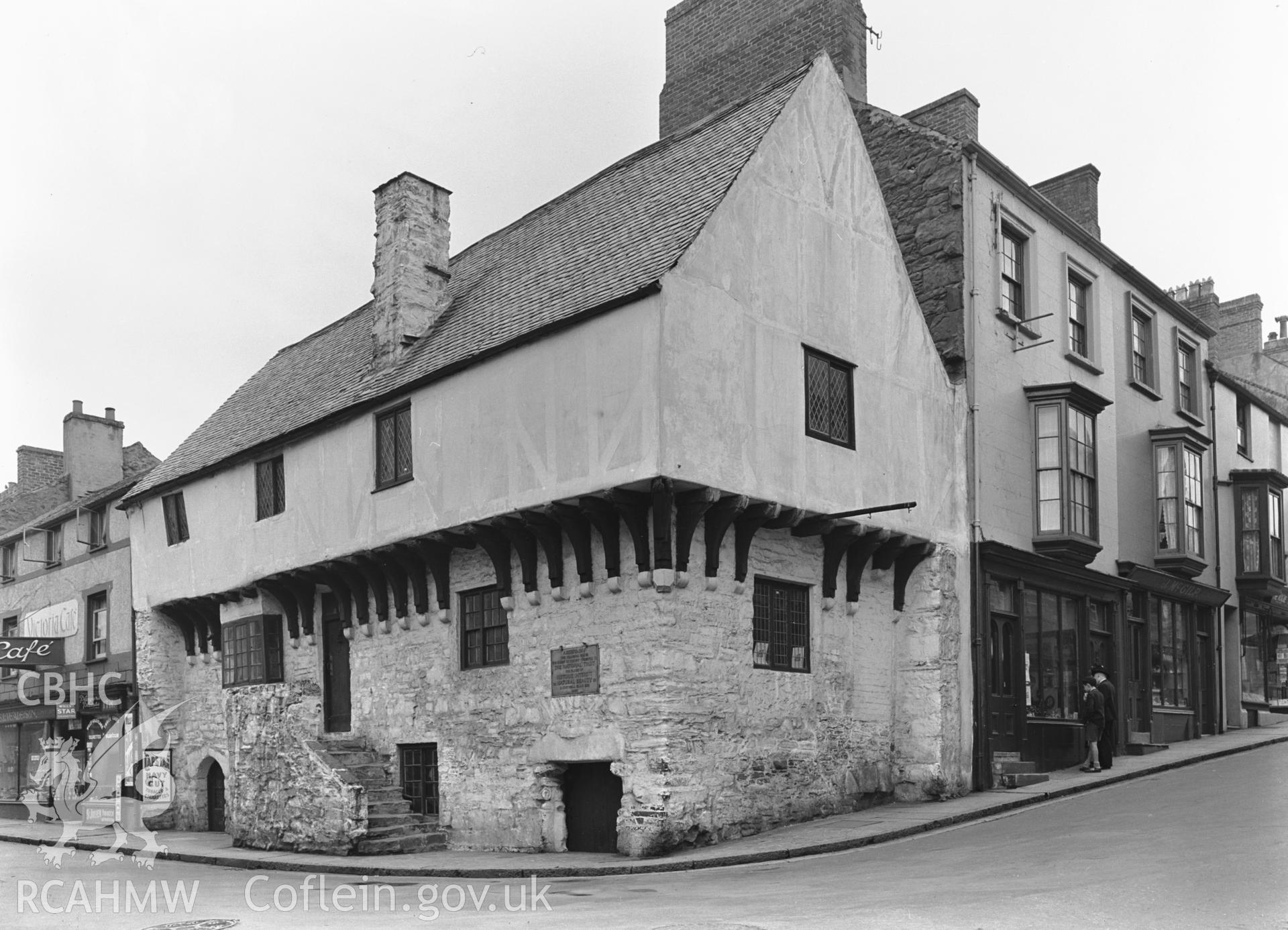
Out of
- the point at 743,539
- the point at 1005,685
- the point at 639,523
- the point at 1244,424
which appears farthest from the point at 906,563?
the point at 1244,424

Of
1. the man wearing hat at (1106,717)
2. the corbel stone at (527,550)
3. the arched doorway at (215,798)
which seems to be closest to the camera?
the corbel stone at (527,550)

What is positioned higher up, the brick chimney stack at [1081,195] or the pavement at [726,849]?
the brick chimney stack at [1081,195]

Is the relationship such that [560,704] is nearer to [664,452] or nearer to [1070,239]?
[664,452]

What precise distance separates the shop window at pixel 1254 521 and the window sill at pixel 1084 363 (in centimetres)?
696

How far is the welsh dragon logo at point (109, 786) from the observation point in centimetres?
2430

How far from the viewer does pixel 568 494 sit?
53.2 feet

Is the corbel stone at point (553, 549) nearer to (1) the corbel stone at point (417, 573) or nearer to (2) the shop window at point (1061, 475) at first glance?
(1) the corbel stone at point (417, 573)

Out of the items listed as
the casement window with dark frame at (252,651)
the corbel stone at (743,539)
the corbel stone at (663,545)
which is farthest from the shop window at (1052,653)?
the casement window with dark frame at (252,651)

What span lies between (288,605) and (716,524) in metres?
10.1

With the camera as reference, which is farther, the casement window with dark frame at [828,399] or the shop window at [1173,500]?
the shop window at [1173,500]

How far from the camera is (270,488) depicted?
22.9 m

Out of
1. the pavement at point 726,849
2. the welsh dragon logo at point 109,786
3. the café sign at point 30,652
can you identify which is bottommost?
the welsh dragon logo at point 109,786

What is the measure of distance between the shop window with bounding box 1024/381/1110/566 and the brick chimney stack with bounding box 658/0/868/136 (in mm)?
6335

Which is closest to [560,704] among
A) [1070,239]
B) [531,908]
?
[531,908]
